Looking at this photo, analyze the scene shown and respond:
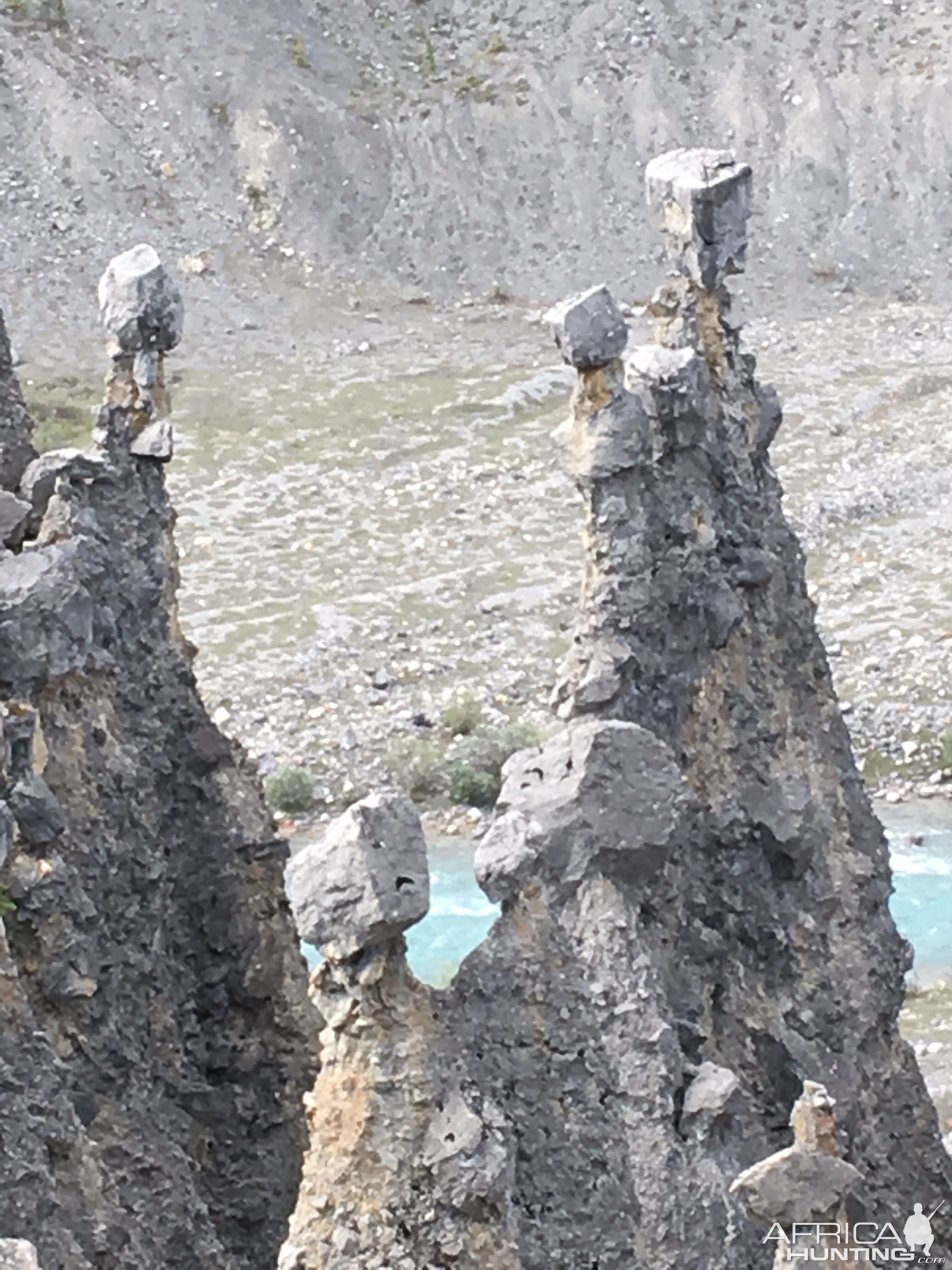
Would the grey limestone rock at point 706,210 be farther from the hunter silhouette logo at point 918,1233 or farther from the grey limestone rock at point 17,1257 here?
the grey limestone rock at point 17,1257

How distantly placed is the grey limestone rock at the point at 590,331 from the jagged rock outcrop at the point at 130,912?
182 centimetres

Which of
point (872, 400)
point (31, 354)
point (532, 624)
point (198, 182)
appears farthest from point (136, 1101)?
point (198, 182)

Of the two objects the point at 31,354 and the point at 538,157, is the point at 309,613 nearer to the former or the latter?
the point at 31,354

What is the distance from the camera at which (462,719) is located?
2895cm

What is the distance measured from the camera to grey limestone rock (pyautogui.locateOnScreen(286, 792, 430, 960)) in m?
6.07

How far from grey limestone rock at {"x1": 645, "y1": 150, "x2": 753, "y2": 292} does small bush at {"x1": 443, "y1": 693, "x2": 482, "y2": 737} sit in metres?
19.7

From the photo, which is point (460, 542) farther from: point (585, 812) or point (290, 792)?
point (585, 812)

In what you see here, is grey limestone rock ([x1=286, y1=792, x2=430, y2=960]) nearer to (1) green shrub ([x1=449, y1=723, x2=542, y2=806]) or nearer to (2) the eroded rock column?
(2) the eroded rock column

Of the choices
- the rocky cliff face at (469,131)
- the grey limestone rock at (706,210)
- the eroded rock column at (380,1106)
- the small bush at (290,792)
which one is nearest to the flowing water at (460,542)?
the small bush at (290,792)

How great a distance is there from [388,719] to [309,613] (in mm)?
3878

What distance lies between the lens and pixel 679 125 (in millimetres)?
54094

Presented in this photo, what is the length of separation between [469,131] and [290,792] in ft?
104

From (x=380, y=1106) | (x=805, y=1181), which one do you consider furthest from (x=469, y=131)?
(x=805, y=1181)

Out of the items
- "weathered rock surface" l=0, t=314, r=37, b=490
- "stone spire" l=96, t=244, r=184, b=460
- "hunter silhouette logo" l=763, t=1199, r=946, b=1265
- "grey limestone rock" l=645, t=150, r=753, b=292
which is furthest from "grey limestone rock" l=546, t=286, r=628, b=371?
"hunter silhouette logo" l=763, t=1199, r=946, b=1265
